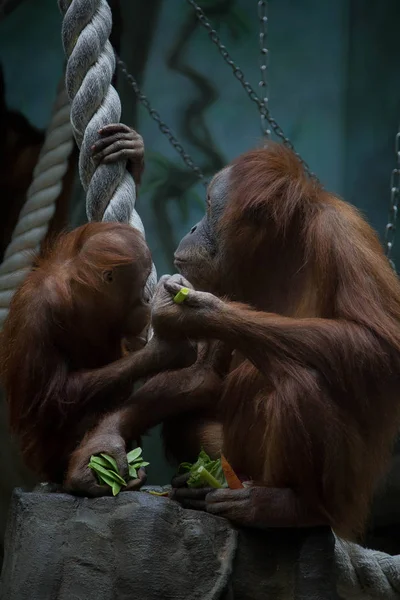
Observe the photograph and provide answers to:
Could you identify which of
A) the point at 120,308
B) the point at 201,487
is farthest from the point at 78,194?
the point at 201,487

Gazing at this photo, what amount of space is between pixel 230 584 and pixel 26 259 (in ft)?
8.18

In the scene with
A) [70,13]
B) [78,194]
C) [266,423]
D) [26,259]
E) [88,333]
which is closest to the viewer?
[266,423]

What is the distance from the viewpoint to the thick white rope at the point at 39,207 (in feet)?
14.9

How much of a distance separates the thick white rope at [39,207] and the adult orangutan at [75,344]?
1.50 meters

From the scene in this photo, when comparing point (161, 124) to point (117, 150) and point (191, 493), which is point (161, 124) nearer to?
point (117, 150)

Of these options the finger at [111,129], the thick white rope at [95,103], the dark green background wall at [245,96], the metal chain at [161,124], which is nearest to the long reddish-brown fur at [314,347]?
the thick white rope at [95,103]

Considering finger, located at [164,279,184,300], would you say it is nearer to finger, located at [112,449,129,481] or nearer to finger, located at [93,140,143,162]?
finger, located at [112,449,129,481]

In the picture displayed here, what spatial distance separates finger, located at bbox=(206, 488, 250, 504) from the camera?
8.50 ft

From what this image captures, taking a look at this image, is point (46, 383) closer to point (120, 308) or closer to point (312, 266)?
point (120, 308)

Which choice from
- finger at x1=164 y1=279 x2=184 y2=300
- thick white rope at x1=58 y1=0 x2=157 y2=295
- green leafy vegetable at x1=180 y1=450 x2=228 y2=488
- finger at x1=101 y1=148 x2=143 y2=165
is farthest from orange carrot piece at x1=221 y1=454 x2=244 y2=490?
finger at x1=101 y1=148 x2=143 y2=165

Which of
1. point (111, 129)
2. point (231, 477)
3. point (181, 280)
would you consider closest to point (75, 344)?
point (181, 280)

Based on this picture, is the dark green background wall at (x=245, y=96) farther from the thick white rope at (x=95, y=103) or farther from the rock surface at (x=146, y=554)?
the rock surface at (x=146, y=554)

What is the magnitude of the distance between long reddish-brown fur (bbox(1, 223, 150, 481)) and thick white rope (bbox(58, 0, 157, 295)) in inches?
10.7

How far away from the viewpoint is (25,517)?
8.36 feet
